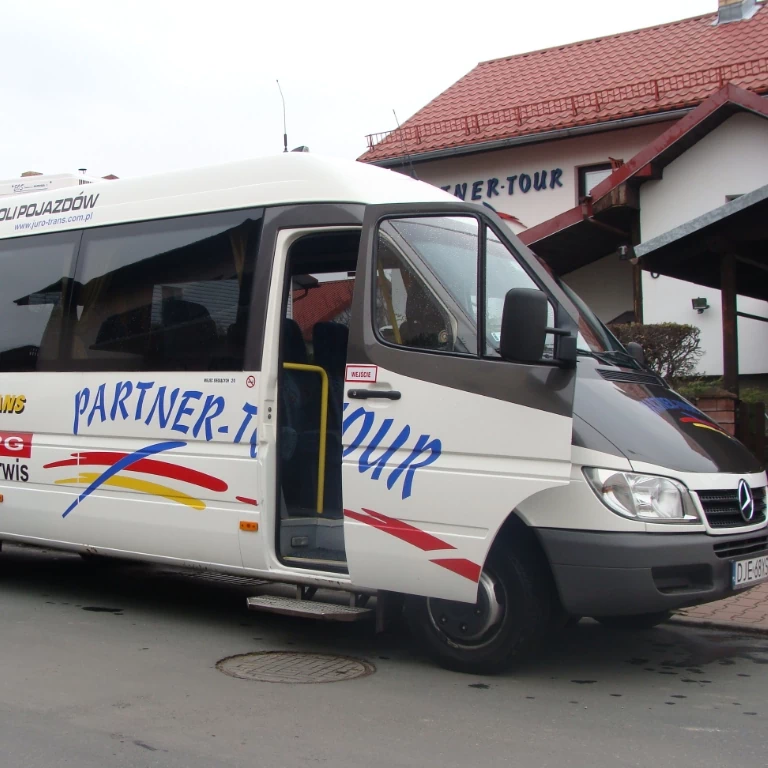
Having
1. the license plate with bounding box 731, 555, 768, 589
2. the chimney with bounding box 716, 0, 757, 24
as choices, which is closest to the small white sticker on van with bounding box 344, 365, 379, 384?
the license plate with bounding box 731, 555, 768, 589

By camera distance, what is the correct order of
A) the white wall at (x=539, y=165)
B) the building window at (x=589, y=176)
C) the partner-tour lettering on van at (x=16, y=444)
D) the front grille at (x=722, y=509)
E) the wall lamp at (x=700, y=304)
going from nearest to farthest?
the front grille at (x=722, y=509), the partner-tour lettering on van at (x=16, y=444), the wall lamp at (x=700, y=304), the white wall at (x=539, y=165), the building window at (x=589, y=176)

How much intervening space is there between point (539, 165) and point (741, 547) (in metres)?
18.8

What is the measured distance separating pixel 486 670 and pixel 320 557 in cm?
126

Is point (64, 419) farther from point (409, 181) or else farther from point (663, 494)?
Answer: point (663, 494)

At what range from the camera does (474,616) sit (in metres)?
5.73

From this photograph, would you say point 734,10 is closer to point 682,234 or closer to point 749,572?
point 682,234

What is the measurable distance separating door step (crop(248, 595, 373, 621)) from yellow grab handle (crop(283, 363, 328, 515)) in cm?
62

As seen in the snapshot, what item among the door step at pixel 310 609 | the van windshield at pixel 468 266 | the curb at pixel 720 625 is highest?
the van windshield at pixel 468 266

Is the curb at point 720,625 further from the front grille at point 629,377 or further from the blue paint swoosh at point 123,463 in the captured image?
the blue paint swoosh at point 123,463

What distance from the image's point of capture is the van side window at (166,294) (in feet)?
22.0

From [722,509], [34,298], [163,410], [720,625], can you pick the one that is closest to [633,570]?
[722,509]

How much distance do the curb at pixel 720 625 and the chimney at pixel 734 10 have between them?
20843 mm

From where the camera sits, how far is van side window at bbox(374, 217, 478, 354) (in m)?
5.75

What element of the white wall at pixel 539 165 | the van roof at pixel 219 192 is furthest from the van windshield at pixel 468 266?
the white wall at pixel 539 165
